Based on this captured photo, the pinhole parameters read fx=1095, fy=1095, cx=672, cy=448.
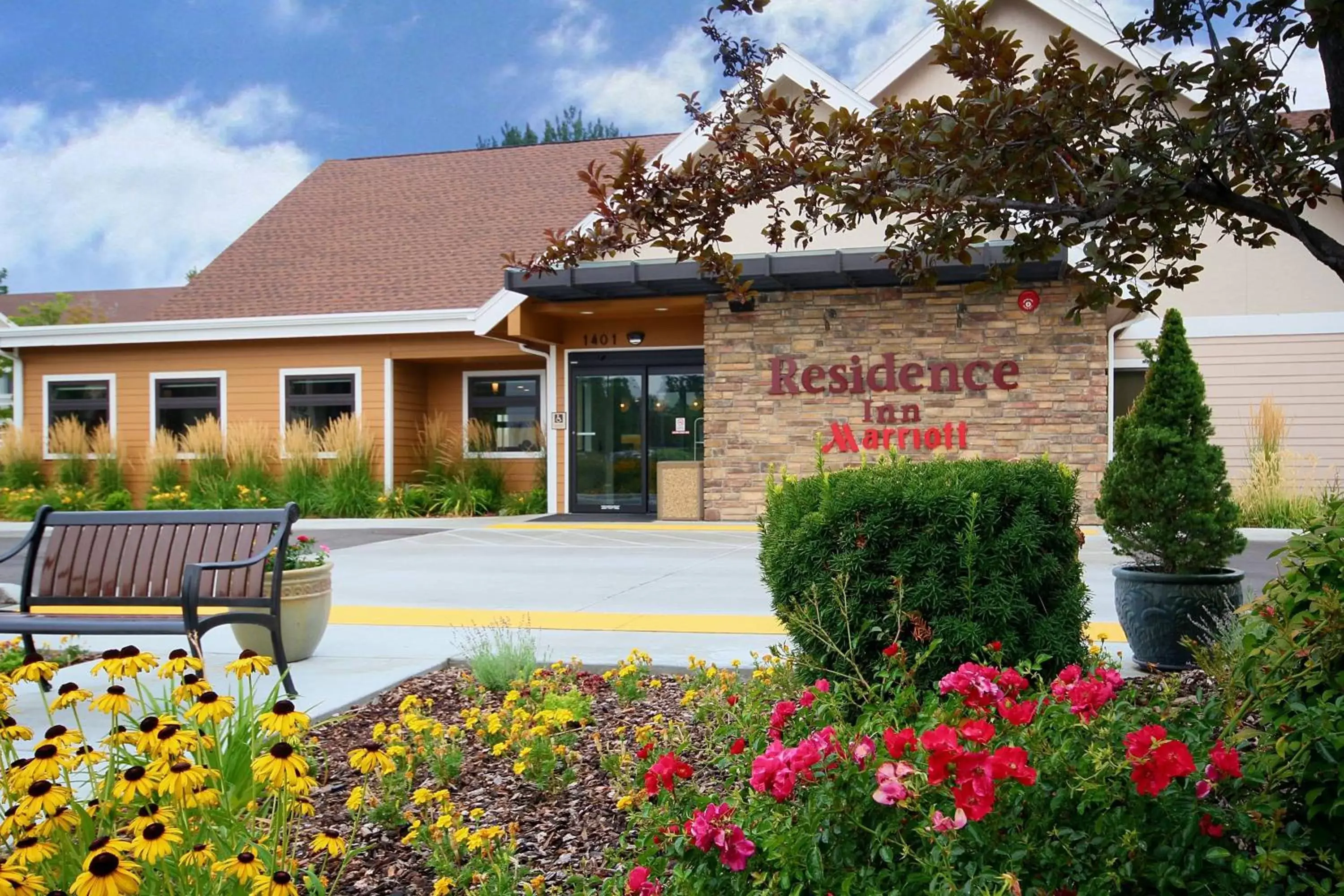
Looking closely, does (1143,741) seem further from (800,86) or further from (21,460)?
(21,460)

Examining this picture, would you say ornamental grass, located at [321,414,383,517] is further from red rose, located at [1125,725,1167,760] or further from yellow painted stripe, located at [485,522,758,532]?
red rose, located at [1125,725,1167,760]

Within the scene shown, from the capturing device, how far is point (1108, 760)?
7.14ft

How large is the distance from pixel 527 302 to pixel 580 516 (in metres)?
3.38

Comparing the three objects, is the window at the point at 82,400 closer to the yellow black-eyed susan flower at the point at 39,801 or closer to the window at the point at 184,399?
the window at the point at 184,399

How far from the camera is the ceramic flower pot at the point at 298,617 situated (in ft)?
18.9

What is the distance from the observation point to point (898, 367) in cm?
1463

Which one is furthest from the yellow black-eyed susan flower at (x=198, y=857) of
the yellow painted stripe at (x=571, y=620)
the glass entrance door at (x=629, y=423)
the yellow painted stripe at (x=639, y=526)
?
the glass entrance door at (x=629, y=423)

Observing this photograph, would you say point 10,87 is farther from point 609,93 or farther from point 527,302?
point 527,302

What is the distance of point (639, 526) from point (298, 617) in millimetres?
9119

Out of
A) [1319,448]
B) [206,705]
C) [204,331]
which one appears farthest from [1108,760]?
[204,331]

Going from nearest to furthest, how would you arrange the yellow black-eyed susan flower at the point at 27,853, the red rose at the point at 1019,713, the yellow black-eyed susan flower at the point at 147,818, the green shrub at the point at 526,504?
the yellow black-eyed susan flower at the point at 27,853 < the yellow black-eyed susan flower at the point at 147,818 < the red rose at the point at 1019,713 < the green shrub at the point at 526,504

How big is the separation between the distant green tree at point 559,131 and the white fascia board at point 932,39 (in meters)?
29.6

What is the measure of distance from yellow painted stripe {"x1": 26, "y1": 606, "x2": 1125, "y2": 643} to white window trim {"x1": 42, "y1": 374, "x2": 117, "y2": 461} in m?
12.4

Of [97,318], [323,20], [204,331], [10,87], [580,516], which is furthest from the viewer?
[323,20]
